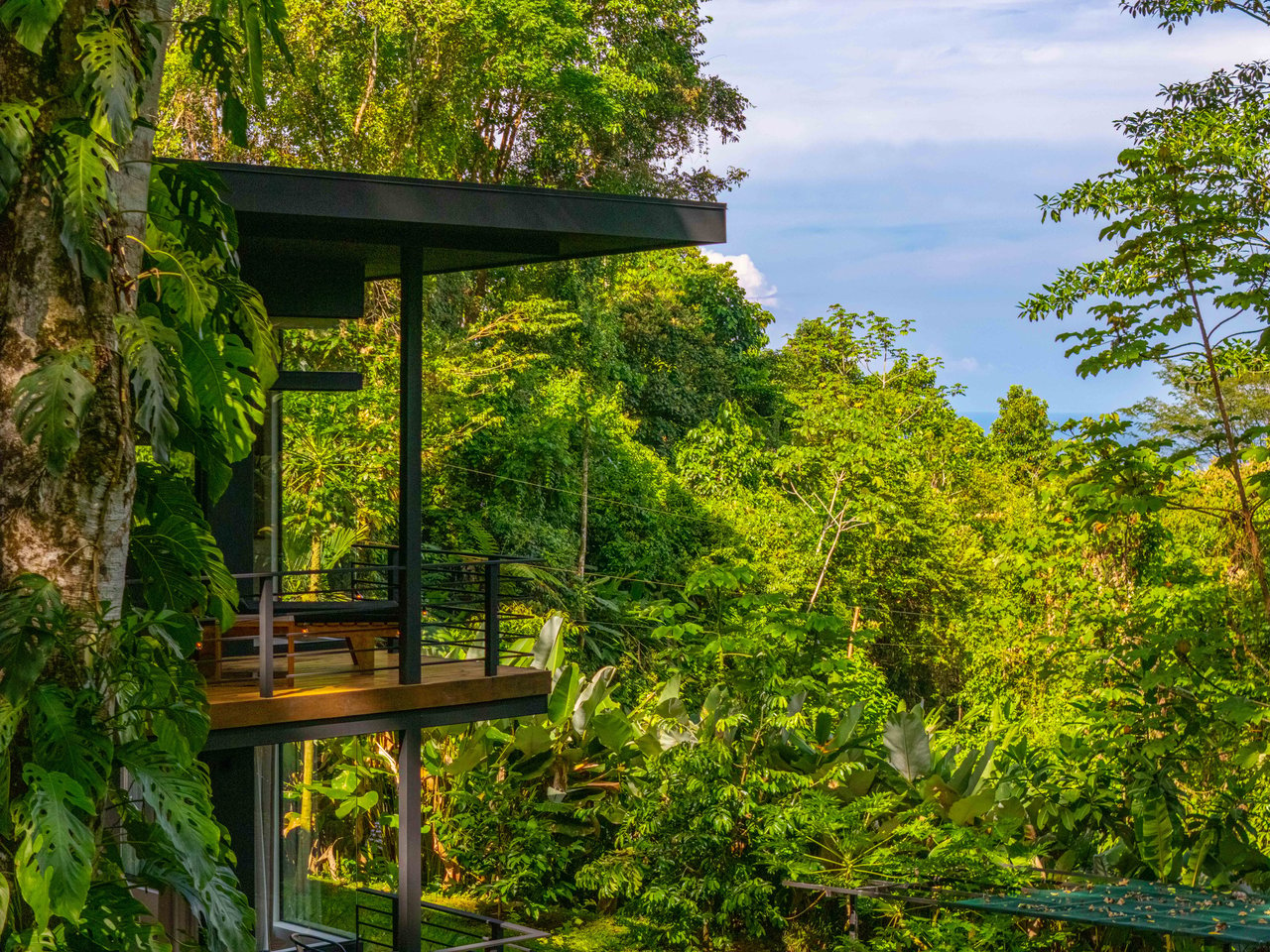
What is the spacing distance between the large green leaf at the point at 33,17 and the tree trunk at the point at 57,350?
0.25 metres

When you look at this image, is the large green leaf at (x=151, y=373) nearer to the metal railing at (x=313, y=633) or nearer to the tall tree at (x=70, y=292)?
the tall tree at (x=70, y=292)

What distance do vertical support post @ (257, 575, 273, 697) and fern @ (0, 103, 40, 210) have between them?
8.27 ft

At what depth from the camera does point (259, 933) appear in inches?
278

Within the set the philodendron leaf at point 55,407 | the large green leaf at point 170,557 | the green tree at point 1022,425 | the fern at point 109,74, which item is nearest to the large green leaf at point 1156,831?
the large green leaf at point 170,557

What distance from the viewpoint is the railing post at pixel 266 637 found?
17.5ft

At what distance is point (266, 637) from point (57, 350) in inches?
97.7

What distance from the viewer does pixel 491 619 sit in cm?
616

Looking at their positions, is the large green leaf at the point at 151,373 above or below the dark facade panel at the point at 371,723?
above

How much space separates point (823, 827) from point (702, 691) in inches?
167

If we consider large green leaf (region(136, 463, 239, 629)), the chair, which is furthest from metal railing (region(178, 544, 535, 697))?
the chair

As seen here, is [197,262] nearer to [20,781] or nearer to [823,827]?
[20,781]

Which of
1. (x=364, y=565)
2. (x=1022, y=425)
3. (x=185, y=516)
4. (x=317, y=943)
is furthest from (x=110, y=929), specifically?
(x=1022, y=425)

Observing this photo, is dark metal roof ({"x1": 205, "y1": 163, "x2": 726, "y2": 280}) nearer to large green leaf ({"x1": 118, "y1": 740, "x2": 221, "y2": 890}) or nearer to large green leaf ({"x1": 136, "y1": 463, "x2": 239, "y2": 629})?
large green leaf ({"x1": 136, "y1": 463, "x2": 239, "y2": 629})

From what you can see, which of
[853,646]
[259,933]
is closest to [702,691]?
[853,646]
